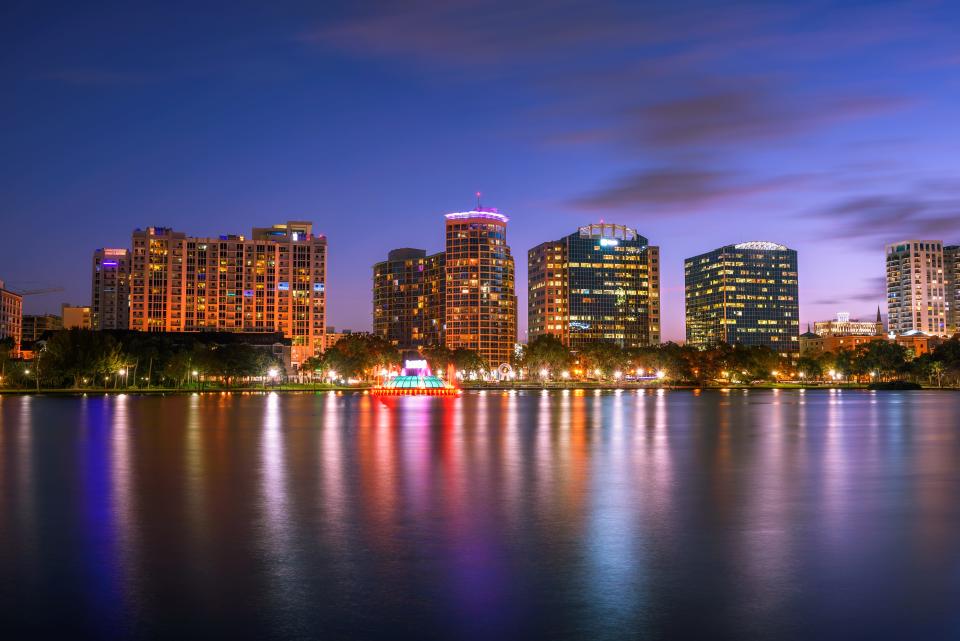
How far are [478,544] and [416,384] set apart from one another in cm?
14200

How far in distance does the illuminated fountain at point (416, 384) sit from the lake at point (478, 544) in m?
112

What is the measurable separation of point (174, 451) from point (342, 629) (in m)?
29.3

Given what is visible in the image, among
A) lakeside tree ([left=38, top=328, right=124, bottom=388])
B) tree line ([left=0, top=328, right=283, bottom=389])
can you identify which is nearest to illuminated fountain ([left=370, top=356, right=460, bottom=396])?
tree line ([left=0, top=328, right=283, bottom=389])

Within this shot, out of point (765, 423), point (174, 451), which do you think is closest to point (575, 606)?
point (174, 451)

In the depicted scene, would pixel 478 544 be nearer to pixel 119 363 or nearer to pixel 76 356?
pixel 76 356

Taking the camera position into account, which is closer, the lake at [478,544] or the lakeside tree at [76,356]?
the lake at [478,544]

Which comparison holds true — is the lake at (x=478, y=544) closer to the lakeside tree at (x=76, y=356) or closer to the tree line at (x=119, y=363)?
the lakeside tree at (x=76, y=356)

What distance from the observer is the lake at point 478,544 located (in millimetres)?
12734

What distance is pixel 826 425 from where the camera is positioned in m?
61.5

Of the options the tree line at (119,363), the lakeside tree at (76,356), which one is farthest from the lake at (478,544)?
the tree line at (119,363)

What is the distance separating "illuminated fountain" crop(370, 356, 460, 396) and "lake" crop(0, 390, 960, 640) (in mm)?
111609

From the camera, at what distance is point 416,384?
159375mm

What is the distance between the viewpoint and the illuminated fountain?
151 meters

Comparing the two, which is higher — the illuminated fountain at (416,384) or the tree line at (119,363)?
the tree line at (119,363)
